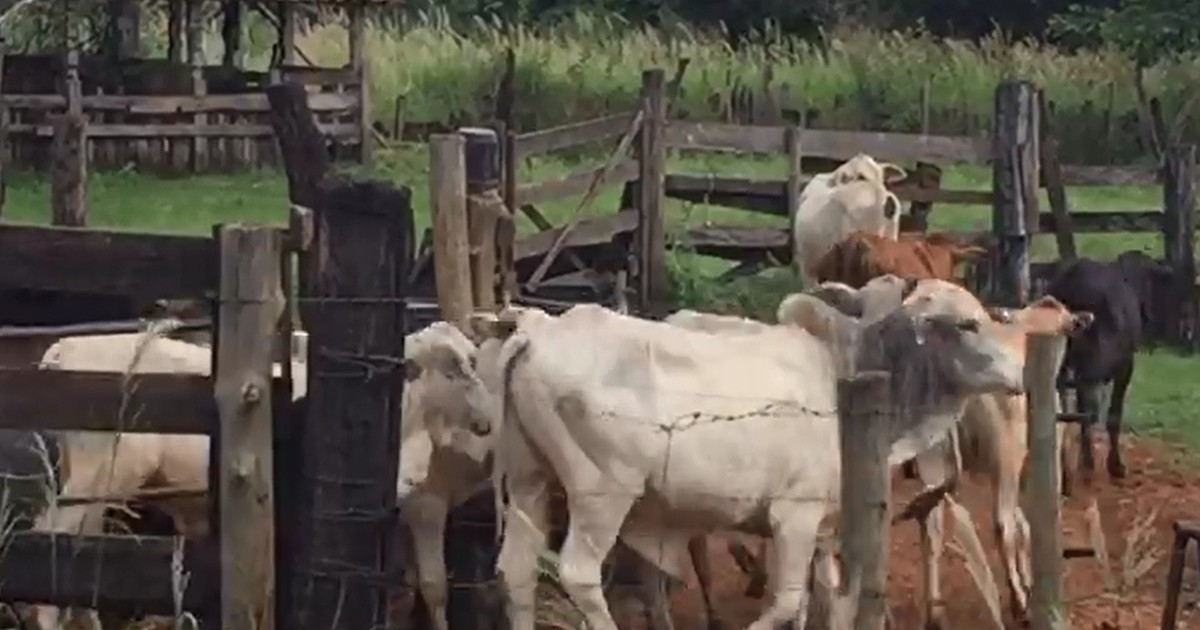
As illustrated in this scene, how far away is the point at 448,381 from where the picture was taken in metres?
8.34

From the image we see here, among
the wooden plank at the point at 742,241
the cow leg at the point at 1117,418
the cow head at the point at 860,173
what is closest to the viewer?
the cow leg at the point at 1117,418

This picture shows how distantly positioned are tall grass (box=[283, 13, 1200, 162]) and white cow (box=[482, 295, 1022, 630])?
24.2m

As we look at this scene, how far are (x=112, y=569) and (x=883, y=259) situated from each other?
19.4 ft

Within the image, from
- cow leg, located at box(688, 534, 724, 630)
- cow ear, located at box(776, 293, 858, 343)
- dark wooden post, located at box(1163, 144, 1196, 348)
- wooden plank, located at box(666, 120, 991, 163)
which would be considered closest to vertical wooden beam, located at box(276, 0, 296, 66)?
wooden plank, located at box(666, 120, 991, 163)

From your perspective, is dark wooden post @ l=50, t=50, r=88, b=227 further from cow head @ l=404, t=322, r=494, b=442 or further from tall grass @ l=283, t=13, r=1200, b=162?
tall grass @ l=283, t=13, r=1200, b=162

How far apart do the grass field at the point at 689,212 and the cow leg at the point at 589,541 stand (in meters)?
6.89

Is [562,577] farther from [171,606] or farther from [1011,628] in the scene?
[1011,628]

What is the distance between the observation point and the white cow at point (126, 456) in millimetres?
7754

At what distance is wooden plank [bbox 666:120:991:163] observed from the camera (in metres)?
16.6

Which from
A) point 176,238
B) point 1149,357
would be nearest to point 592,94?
point 1149,357

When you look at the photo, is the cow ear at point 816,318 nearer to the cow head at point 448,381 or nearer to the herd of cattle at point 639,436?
the herd of cattle at point 639,436

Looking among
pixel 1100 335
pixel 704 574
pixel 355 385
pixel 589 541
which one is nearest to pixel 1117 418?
pixel 1100 335

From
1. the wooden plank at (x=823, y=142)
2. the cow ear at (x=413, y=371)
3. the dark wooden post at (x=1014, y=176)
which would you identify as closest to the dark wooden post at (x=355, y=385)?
the cow ear at (x=413, y=371)

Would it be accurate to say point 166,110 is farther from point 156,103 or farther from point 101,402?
point 101,402
